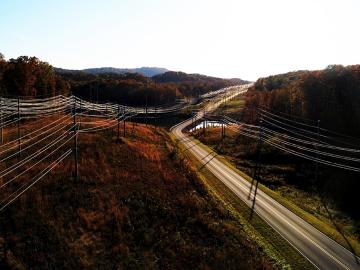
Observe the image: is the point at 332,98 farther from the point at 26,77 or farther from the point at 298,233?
the point at 26,77

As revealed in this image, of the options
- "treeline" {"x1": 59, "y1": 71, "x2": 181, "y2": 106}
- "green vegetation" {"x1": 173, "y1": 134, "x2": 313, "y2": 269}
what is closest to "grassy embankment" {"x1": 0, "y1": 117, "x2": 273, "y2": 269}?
"green vegetation" {"x1": 173, "y1": 134, "x2": 313, "y2": 269}

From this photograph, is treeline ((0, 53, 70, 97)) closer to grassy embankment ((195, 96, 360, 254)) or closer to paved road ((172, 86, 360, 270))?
grassy embankment ((195, 96, 360, 254))

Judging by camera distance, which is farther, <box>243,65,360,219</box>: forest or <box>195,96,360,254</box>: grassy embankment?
<box>243,65,360,219</box>: forest

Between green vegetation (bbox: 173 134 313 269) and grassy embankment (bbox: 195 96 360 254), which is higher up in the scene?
green vegetation (bbox: 173 134 313 269)

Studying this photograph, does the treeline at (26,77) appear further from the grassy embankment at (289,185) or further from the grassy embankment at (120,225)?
the grassy embankment at (120,225)

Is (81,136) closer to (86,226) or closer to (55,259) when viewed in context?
(86,226)

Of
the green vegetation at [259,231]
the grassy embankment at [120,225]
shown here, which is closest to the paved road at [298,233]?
the green vegetation at [259,231]
